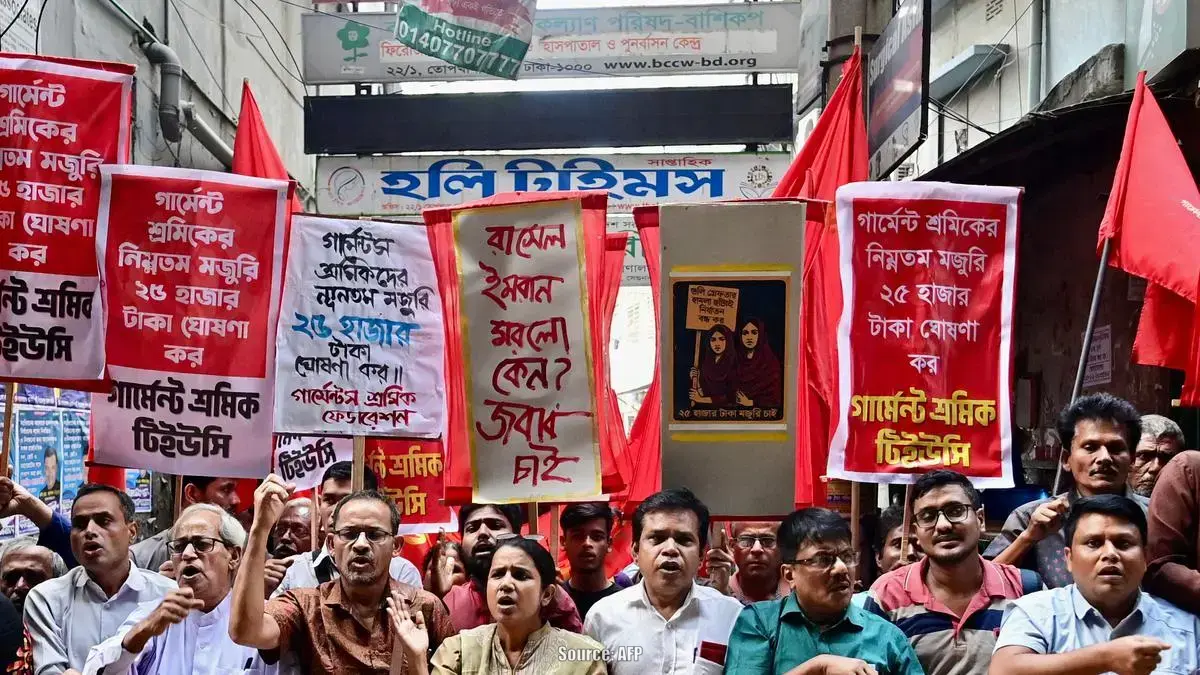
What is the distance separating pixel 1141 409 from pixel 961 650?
171 inches

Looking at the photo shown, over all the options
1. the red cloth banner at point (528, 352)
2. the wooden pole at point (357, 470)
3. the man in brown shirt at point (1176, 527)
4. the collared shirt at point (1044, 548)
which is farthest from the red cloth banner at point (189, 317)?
the man in brown shirt at point (1176, 527)

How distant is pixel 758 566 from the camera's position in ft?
19.5

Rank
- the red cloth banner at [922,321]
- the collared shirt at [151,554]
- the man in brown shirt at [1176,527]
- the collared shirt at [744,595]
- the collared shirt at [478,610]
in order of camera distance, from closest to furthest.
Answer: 1. the man in brown shirt at [1176,527]
2. the collared shirt at [478,610]
3. the red cloth banner at [922,321]
4. the collared shirt at [744,595]
5. the collared shirt at [151,554]

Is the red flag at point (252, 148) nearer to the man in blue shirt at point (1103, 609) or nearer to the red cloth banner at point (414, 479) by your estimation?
the red cloth banner at point (414, 479)

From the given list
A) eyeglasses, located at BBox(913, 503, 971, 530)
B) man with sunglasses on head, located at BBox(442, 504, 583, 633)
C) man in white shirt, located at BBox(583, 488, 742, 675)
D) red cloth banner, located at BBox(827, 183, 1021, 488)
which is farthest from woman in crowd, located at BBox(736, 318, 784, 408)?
eyeglasses, located at BBox(913, 503, 971, 530)

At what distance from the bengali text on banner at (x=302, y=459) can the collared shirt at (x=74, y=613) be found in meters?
2.13

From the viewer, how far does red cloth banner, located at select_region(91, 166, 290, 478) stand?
19.6 feet

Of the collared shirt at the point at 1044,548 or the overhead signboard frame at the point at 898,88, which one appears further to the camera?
the overhead signboard frame at the point at 898,88

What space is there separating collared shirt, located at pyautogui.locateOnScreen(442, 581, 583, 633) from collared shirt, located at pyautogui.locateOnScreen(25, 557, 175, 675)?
3.63 ft

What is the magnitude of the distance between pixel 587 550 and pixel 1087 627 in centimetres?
226

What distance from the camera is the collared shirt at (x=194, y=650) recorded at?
15.5ft

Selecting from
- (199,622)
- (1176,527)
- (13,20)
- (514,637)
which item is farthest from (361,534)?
(13,20)

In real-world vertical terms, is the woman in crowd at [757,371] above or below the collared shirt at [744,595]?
above

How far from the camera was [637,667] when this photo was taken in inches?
185
